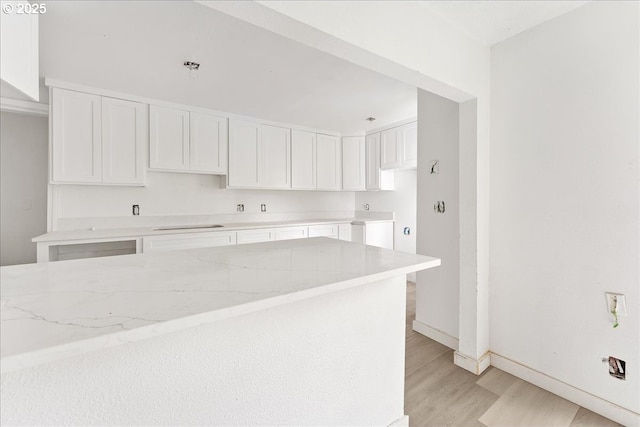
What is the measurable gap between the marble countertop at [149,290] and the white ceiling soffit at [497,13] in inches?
56.3

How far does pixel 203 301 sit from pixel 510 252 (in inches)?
77.7

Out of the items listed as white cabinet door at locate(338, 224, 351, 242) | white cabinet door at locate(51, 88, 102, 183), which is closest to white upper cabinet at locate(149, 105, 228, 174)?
white cabinet door at locate(51, 88, 102, 183)

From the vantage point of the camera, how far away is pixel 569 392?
5.18 ft

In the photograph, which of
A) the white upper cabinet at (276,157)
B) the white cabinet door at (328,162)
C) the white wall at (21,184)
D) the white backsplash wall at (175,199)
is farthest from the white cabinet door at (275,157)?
the white wall at (21,184)

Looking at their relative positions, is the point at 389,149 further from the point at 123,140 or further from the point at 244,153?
the point at 123,140

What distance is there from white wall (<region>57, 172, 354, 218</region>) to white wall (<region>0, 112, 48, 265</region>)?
599 mm

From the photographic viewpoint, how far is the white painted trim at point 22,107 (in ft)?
8.59

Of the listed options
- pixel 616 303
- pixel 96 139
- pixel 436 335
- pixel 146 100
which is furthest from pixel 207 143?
pixel 616 303

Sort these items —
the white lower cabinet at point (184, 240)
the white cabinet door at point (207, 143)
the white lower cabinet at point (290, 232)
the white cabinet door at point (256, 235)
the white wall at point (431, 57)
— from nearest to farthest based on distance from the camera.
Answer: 1. the white wall at point (431, 57)
2. the white lower cabinet at point (184, 240)
3. the white cabinet door at point (207, 143)
4. the white cabinet door at point (256, 235)
5. the white lower cabinet at point (290, 232)

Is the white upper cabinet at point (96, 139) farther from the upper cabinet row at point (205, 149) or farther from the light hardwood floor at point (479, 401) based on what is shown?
the light hardwood floor at point (479, 401)

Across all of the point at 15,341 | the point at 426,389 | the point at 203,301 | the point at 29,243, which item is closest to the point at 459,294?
the point at 426,389

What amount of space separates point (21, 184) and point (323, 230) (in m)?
3.60

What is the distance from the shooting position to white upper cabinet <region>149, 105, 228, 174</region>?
3.03 metres

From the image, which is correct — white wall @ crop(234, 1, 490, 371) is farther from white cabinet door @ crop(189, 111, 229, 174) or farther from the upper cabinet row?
white cabinet door @ crop(189, 111, 229, 174)
